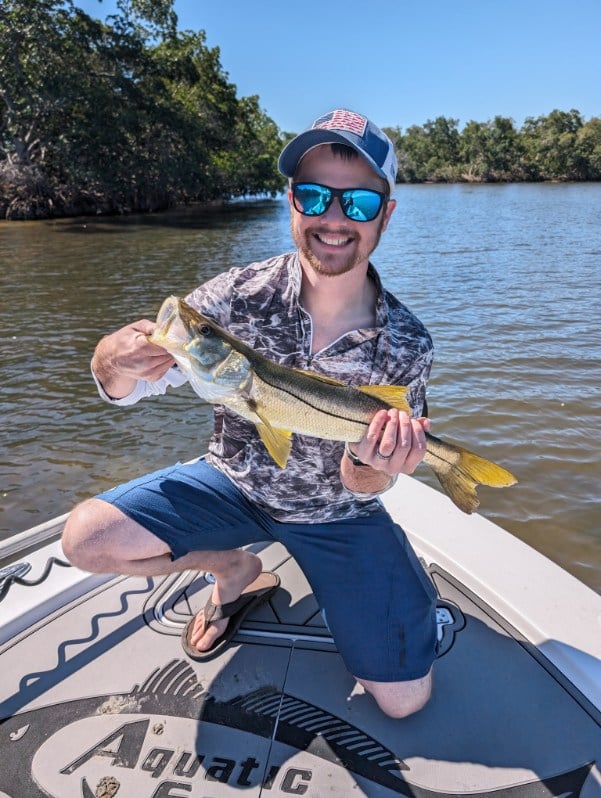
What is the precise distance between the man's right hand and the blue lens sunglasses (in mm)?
989

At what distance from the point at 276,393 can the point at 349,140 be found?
4.14 ft

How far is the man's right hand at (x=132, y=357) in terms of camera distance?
7.46 ft

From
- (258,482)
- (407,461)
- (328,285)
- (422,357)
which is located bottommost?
(258,482)

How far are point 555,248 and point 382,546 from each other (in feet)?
69.0

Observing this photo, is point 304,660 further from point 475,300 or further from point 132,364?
point 475,300

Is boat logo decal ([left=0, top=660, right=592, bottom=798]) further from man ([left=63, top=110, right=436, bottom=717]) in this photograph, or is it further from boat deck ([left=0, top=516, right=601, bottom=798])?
man ([left=63, top=110, right=436, bottom=717])

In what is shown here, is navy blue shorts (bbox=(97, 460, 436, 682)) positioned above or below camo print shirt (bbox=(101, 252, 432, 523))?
below

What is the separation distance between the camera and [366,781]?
2086 millimetres

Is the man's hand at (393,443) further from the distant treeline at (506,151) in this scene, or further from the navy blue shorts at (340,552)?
the distant treeline at (506,151)

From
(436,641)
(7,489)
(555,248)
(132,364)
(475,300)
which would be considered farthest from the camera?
(555,248)

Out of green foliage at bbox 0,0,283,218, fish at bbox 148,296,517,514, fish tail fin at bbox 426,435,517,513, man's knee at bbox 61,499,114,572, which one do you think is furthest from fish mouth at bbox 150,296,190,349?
green foliage at bbox 0,0,283,218

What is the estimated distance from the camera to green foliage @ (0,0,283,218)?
2786cm

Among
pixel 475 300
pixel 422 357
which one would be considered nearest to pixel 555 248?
pixel 475 300

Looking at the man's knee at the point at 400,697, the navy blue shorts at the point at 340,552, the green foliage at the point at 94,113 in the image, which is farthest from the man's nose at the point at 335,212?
the green foliage at the point at 94,113
